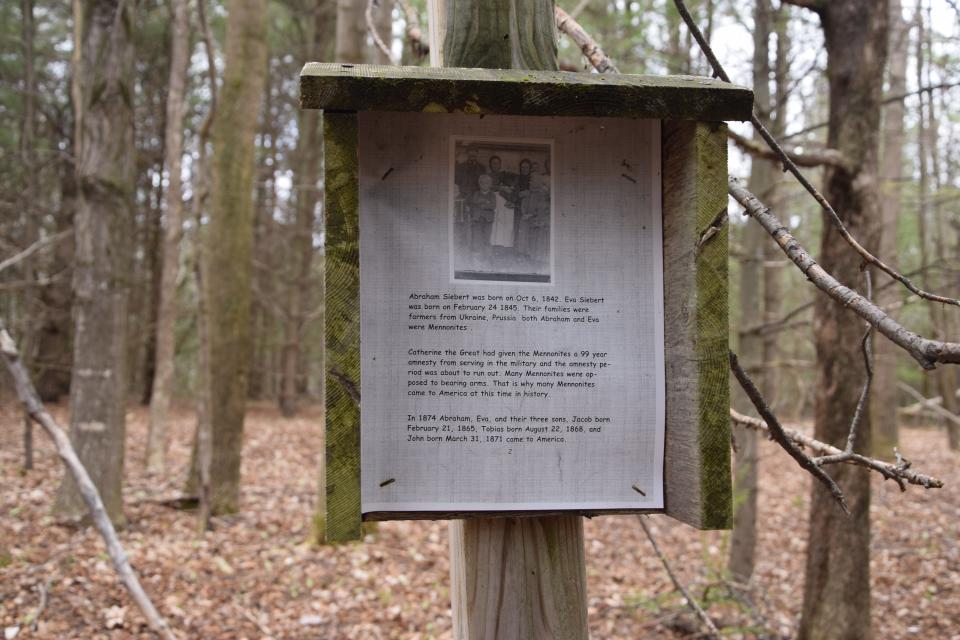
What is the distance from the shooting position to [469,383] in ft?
4.58

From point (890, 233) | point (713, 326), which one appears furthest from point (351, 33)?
point (890, 233)

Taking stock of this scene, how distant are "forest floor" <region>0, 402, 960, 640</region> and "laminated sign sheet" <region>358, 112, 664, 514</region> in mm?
3524

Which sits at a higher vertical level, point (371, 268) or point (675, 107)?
point (675, 107)

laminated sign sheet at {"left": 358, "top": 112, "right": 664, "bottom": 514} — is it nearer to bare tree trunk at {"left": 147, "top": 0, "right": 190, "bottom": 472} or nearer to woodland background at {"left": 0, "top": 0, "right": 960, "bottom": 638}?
woodland background at {"left": 0, "top": 0, "right": 960, "bottom": 638}

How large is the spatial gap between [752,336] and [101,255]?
5382 millimetres

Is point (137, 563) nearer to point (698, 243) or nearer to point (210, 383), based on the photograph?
point (210, 383)

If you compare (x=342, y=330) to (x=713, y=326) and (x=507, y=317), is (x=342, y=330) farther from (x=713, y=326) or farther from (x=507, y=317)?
(x=713, y=326)

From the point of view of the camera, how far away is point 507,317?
1403 mm

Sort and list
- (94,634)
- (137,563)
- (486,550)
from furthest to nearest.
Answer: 1. (137,563)
2. (94,634)
3. (486,550)

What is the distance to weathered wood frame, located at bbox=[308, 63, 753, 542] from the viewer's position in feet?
4.22

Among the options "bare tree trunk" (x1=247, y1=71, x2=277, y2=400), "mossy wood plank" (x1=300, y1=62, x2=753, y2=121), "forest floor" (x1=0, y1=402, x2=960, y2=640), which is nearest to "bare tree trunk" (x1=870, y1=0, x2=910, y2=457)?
"forest floor" (x1=0, y1=402, x2=960, y2=640)

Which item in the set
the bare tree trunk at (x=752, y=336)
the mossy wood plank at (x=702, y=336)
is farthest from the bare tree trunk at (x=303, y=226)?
the mossy wood plank at (x=702, y=336)

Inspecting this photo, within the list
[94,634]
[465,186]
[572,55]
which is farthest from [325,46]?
[465,186]

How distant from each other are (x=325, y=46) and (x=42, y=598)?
1296cm
